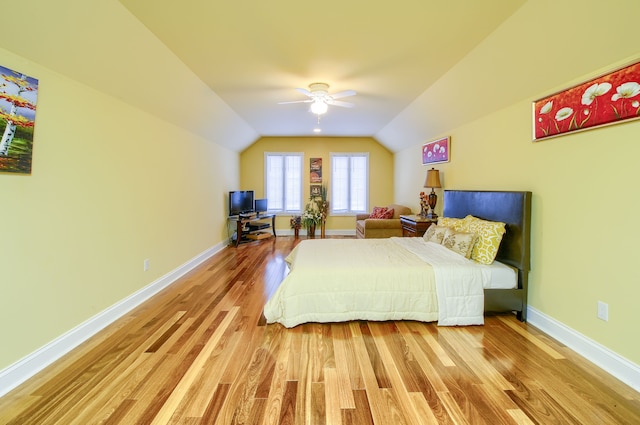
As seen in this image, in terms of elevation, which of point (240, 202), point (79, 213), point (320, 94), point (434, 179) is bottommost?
point (79, 213)

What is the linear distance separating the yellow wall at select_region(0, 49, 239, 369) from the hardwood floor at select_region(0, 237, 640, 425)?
0.40 metres

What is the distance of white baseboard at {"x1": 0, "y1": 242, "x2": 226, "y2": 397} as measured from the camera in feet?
5.67

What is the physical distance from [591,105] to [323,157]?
559 cm

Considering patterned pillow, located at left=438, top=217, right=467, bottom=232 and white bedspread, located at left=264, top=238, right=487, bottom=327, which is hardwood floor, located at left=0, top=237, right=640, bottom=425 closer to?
white bedspread, located at left=264, top=238, right=487, bottom=327

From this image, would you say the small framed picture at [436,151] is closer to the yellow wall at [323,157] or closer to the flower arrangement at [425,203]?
the flower arrangement at [425,203]

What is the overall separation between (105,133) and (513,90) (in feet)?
13.1

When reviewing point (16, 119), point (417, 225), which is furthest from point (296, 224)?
point (16, 119)

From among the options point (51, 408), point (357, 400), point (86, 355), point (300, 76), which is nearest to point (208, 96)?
point (300, 76)

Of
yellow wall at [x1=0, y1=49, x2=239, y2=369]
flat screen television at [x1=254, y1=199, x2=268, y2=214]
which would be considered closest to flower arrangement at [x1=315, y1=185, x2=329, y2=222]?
flat screen television at [x1=254, y1=199, x2=268, y2=214]

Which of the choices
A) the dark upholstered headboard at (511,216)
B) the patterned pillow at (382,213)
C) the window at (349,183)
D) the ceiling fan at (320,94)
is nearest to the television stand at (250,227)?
the window at (349,183)

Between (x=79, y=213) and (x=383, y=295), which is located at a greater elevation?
(x=79, y=213)

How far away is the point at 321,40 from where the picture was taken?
2.48 metres

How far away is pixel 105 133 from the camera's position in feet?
8.32

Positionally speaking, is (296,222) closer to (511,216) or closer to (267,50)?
(267,50)
